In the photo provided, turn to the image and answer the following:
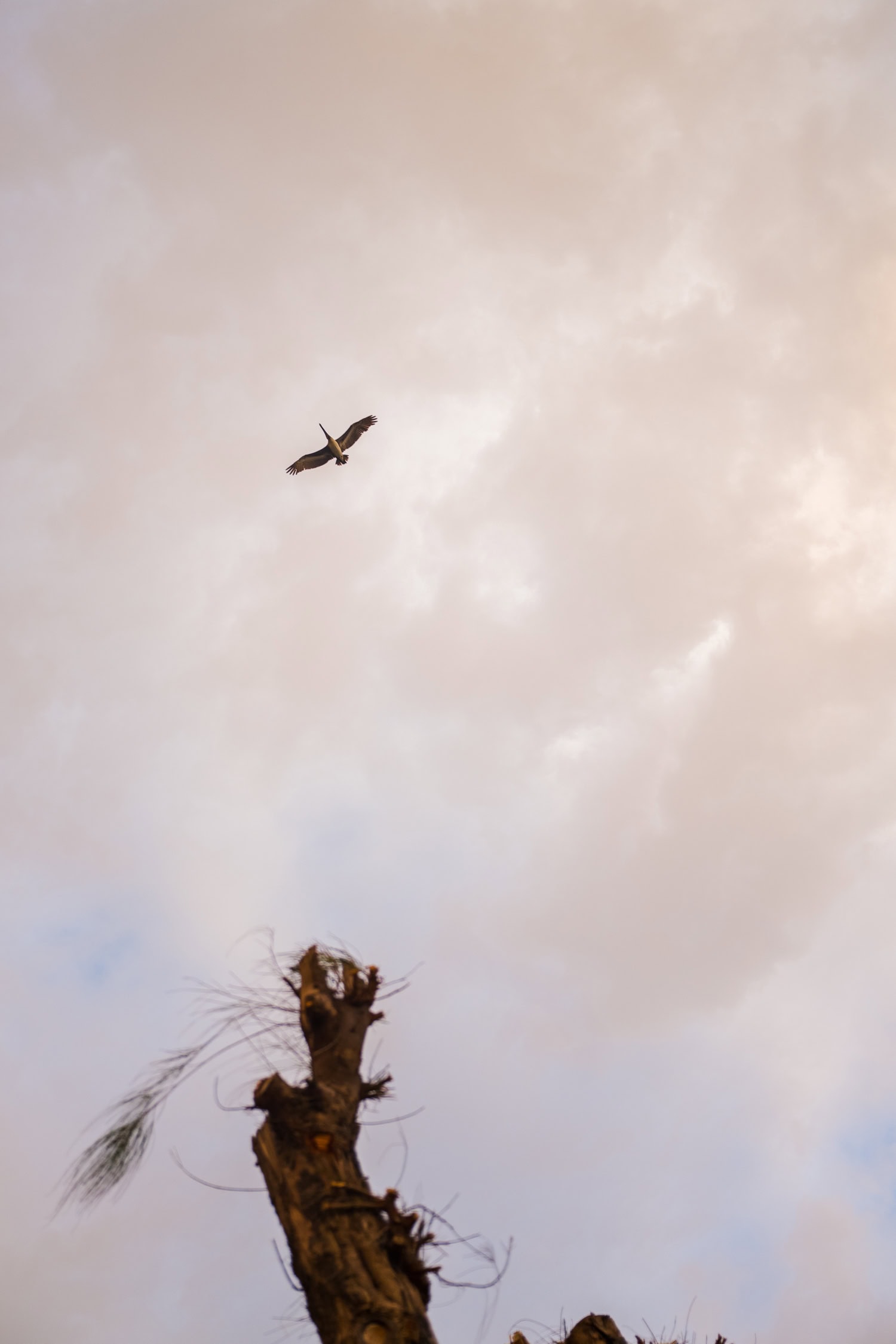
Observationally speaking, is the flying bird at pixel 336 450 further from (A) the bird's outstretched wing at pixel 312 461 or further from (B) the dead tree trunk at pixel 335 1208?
(B) the dead tree trunk at pixel 335 1208

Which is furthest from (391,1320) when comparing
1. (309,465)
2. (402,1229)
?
(309,465)

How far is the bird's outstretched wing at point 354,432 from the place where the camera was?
34.6 metres

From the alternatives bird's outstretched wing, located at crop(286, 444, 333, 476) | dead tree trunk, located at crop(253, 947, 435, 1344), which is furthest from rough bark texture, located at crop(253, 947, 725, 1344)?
bird's outstretched wing, located at crop(286, 444, 333, 476)

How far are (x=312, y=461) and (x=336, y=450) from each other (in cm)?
102

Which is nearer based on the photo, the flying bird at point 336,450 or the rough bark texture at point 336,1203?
the rough bark texture at point 336,1203

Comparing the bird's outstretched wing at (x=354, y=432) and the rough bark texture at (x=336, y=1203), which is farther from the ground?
the bird's outstretched wing at (x=354, y=432)

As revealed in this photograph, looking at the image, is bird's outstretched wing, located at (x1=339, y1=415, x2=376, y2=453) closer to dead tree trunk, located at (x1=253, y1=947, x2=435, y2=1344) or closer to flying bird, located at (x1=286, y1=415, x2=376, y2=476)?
flying bird, located at (x1=286, y1=415, x2=376, y2=476)

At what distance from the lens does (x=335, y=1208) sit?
6.73 m

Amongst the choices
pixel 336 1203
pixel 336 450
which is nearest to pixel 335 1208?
pixel 336 1203

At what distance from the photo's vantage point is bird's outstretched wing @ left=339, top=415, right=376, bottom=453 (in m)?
34.6

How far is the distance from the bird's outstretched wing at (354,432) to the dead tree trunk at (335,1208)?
2918cm

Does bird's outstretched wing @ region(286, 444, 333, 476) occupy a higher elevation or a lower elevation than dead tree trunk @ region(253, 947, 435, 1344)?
higher

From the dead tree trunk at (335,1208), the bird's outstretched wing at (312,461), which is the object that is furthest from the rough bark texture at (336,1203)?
the bird's outstretched wing at (312,461)

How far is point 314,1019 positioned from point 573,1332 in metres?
3.98
